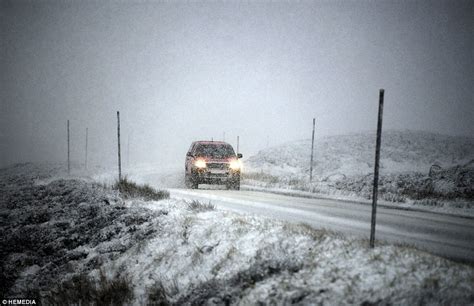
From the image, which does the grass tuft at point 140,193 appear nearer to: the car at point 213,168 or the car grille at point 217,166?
the car at point 213,168

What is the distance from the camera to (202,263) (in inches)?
203

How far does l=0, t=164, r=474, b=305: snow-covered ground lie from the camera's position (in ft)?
11.8

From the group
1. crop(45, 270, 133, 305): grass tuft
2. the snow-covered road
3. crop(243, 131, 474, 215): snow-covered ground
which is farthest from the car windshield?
crop(45, 270, 133, 305): grass tuft

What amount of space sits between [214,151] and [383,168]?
26.5 metres

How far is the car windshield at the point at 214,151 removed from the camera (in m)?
15.7

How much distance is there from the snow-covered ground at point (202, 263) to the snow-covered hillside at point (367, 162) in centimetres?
1066

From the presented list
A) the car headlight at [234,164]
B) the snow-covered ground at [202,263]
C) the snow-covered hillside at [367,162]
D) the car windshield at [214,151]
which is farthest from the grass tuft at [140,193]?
the snow-covered hillside at [367,162]

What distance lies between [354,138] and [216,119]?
13529 cm

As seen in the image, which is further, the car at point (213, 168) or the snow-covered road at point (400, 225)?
the car at point (213, 168)

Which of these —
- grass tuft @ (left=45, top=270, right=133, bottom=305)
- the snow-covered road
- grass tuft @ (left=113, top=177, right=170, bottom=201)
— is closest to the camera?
grass tuft @ (left=45, top=270, right=133, bottom=305)

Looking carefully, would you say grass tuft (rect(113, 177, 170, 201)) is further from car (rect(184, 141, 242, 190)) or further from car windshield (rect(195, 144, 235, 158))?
car windshield (rect(195, 144, 235, 158))

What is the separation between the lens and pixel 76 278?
5945 mm

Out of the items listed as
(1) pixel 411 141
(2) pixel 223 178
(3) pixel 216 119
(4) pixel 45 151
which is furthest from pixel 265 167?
(3) pixel 216 119

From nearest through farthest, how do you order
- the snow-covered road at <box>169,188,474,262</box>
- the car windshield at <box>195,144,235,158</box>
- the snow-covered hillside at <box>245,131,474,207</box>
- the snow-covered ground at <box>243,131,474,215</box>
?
the snow-covered road at <box>169,188,474,262</box>, the snow-covered ground at <box>243,131,474,215</box>, the car windshield at <box>195,144,235,158</box>, the snow-covered hillside at <box>245,131,474,207</box>
